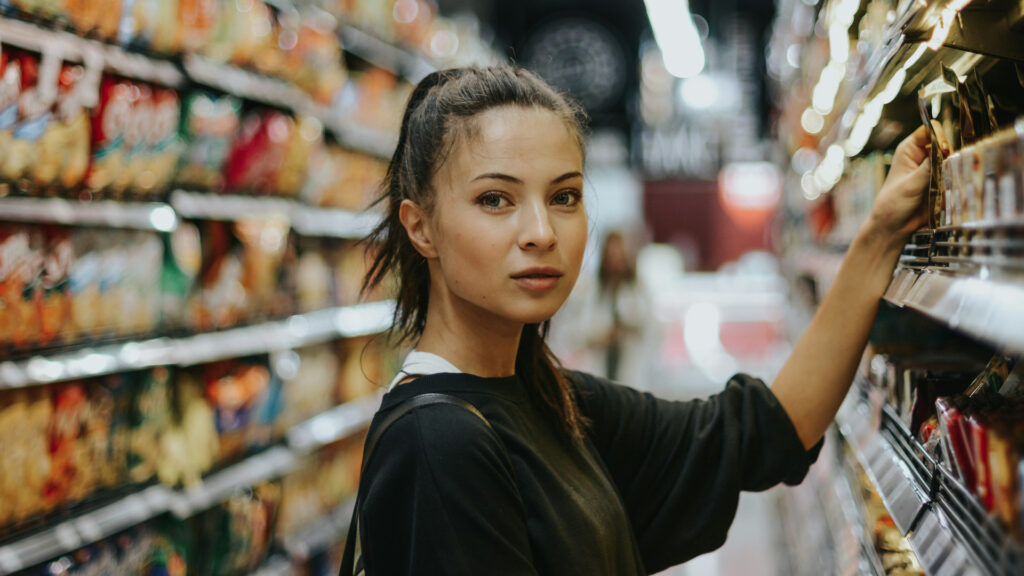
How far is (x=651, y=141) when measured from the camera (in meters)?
9.55

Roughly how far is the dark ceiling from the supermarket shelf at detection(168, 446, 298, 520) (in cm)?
674

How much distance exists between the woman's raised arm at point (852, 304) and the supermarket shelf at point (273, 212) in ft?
3.48

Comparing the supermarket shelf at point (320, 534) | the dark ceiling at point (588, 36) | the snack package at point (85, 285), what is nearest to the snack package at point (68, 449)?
the snack package at point (85, 285)

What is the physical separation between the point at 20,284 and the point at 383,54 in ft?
8.50

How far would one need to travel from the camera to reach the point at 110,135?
90.5 inches

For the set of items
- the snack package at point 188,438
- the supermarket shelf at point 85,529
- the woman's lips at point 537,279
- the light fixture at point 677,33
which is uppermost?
the light fixture at point 677,33

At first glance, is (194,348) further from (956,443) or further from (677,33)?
(677,33)

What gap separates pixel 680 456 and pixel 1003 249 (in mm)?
838

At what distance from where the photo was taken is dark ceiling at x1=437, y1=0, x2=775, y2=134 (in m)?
9.27

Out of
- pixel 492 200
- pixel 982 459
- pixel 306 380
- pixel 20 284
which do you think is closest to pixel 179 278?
pixel 20 284

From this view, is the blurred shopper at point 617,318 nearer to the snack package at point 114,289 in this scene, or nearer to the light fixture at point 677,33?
the light fixture at point 677,33

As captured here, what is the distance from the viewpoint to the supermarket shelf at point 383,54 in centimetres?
395

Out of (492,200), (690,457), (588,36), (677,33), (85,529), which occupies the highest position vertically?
(588,36)

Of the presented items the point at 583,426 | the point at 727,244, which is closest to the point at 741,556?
the point at 583,426
